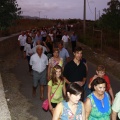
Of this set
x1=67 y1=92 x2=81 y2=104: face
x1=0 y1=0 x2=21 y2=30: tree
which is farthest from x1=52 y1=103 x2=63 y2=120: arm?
x1=0 y1=0 x2=21 y2=30: tree

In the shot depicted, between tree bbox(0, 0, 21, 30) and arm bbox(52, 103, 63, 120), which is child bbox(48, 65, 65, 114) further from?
tree bbox(0, 0, 21, 30)

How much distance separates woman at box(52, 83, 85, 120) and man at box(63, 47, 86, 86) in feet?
8.57

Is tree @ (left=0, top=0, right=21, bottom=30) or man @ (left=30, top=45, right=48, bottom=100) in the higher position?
tree @ (left=0, top=0, right=21, bottom=30)

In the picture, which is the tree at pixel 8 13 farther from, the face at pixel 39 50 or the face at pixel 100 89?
the face at pixel 100 89

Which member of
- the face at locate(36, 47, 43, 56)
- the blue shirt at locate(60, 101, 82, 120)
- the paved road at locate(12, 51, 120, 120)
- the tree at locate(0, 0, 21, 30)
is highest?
the tree at locate(0, 0, 21, 30)

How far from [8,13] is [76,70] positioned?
28.3 feet

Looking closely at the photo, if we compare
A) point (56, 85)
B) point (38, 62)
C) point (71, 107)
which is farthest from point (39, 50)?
point (71, 107)

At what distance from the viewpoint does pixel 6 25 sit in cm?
1466

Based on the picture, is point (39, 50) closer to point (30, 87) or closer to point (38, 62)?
point (38, 62)

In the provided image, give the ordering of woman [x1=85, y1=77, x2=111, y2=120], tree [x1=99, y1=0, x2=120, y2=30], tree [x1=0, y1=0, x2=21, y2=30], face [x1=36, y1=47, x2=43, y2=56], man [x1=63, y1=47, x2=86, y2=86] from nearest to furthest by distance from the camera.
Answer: woman [x1=85, y1=77, x2=111, y2=120] → man [x1=63, y1=47, x2=86, y2=86] → face [x1=36, y1=47, x2=43, y2=56] → tree [x1=0, y1=0, x2=21, y2=30] → tree [x1=99, y1=0, x2=120, y2=30]

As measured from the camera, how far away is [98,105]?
4066 millimetres

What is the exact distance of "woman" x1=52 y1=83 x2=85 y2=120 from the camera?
3713mm

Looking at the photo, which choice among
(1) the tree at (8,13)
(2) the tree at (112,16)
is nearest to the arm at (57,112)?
(1) the tree at (8,13)

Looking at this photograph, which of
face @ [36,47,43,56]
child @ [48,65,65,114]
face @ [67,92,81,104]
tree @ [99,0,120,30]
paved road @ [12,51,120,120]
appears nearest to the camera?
face @ [67,92,81,104]
